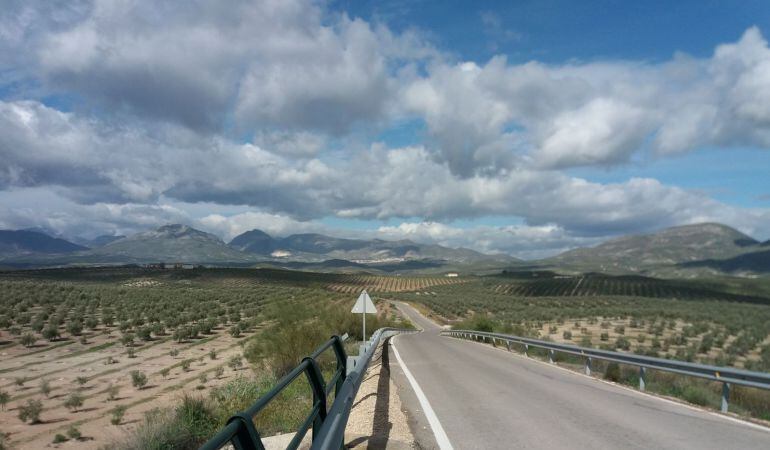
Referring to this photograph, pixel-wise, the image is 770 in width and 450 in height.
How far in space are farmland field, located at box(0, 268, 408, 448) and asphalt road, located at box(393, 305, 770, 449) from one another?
3309 mm

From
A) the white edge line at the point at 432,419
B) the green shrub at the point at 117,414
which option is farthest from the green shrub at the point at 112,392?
the white edge line at the point at 432,419


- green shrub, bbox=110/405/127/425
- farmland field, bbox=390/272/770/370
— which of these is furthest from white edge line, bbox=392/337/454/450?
farmland field, bbox=390/272/770/370

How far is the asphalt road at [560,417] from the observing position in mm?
7418

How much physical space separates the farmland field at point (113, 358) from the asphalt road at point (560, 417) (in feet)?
10.9

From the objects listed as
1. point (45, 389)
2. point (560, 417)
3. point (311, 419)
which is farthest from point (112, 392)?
point (311, 419)

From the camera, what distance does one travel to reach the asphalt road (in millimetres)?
7418

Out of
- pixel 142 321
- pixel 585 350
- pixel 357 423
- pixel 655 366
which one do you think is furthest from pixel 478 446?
pixel 142 321

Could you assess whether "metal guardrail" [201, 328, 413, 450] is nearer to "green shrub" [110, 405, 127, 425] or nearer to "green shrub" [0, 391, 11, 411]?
"green shrub" [110, 405, 127, 425]

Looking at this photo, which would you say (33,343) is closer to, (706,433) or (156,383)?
(156,383)

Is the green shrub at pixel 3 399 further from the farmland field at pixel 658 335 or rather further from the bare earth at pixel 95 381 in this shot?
the farmland field at pixel 658 335

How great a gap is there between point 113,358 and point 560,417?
69.5 ft

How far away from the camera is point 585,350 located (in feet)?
54.0

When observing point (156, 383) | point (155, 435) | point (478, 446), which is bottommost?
point (156, 383)

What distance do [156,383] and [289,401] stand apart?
34.6 ft
